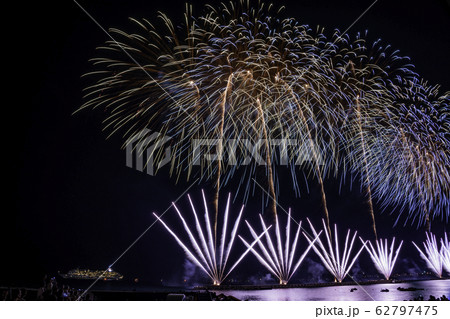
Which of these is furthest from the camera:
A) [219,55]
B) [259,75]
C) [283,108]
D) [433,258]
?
[433,258]

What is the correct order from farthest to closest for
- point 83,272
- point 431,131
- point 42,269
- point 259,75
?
point 83,272 < point 42,269 < point 431,131 < point 259,75

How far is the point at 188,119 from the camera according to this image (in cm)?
1700

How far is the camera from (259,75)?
16.1m

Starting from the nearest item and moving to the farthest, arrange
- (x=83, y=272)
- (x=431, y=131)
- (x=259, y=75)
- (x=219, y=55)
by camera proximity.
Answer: (x=219, y=55) → (x=259, y=75) → (x=431, y=131) → (x=83, y=272)

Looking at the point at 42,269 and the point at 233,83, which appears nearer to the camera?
the point at 233,83

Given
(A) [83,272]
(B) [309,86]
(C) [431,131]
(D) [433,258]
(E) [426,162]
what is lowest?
(A) [83,272]

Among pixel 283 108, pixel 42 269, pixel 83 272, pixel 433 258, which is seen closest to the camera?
pixel 283 108

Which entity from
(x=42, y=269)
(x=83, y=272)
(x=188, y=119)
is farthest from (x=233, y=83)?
(x=83, y=272)
